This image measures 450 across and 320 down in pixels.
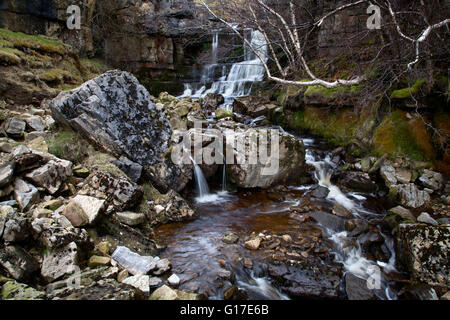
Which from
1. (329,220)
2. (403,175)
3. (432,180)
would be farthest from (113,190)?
(432,180)

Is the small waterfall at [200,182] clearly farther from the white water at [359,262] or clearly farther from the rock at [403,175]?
the rock at [403,175]

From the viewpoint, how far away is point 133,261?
3023mm

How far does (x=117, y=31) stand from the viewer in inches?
588

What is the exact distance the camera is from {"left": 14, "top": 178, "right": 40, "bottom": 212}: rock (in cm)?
306

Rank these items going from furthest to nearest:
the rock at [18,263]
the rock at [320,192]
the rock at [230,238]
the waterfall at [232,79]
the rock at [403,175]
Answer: the waterfall at [232,79]
the rock at [403,175]
the rock at [320,192]
the rock at [230,238]
the rock at [18,263]

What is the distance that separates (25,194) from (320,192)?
548 centimetres

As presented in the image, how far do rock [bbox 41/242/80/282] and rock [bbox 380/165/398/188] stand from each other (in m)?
6.41

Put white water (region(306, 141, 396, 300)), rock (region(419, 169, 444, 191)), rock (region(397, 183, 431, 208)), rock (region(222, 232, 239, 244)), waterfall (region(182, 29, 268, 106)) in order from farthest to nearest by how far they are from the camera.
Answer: waterfall (region(182, 29, 268, 106)), rock (region(419, 169, 444, 191)), rock (region(397, 183, 431, 208)), rock (region(222, 232, 239, 244)), white water (region(306, 141, 396, 300))

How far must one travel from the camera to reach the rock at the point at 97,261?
281 cm

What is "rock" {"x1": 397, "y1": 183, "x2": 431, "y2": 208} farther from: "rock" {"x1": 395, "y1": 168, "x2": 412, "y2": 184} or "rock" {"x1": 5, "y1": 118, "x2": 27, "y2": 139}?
"rock" {"x1": 5, "y1": 118, "x2": 27, "y2": 139}

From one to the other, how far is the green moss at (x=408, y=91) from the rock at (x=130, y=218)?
21.8ft

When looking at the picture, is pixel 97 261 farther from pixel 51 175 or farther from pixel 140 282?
pixel 51 175

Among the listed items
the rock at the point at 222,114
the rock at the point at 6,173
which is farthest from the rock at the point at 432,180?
the rock at the point at 6,173

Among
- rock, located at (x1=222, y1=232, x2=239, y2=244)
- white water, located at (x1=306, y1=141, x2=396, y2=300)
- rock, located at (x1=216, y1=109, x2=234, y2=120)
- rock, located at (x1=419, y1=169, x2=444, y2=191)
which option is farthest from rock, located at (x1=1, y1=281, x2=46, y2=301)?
rock, located at (x1=216, y1=109, x2=234, y2=120)
